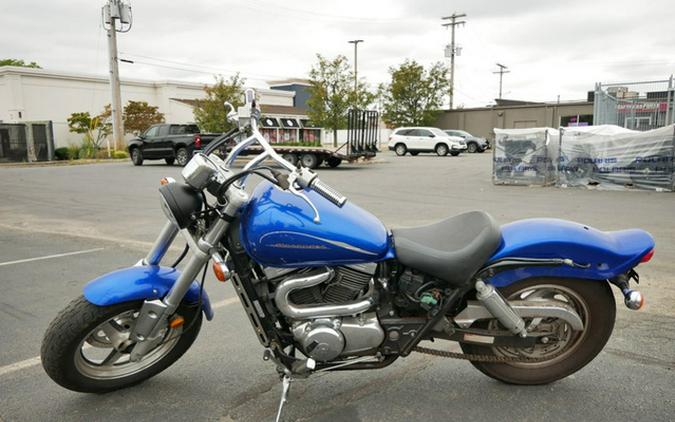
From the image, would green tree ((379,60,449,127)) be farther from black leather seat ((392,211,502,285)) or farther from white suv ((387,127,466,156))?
black leather seat ((392,211,502,285))

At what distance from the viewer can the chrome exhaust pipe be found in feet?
8.20

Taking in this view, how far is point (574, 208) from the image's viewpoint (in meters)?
9.62

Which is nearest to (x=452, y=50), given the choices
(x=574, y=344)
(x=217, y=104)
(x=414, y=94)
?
(x=414, y=94)

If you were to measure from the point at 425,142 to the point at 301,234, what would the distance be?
27438 mm

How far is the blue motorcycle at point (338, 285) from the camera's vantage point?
2439 mm

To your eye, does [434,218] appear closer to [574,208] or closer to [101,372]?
[574,208]

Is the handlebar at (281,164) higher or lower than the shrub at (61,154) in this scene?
higher

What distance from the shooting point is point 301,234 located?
2369mm

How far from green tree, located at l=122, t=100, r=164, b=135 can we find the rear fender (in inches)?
1557

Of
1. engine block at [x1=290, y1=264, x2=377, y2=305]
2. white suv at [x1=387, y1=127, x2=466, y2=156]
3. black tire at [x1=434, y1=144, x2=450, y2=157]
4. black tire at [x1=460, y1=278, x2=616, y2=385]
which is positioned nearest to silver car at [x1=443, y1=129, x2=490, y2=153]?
white suv at [x1=387, y1=127, x2=466, y2=156]

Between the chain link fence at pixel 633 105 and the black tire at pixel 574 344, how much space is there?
13875mm

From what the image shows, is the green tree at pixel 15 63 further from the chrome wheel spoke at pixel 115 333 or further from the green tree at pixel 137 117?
the chrome wheel spoke at pixel 115 333

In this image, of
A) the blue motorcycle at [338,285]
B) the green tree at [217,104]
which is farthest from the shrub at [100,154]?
the blue motorcycle at [338,285]

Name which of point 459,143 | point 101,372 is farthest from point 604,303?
point 459,143
